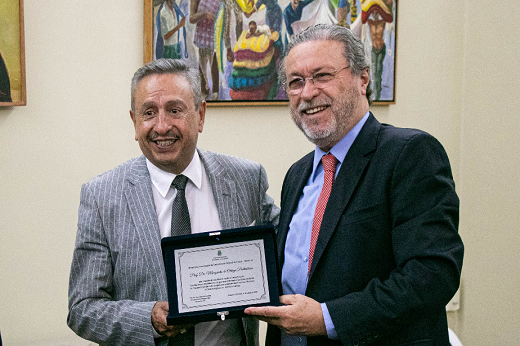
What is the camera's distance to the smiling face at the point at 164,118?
1.94 m

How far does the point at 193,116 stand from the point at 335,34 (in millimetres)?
649

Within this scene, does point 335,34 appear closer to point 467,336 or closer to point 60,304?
point 60,304

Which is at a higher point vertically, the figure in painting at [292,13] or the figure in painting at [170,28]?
the figure in painting at [292,13]

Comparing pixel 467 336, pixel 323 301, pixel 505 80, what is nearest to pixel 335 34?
pixel 323 301

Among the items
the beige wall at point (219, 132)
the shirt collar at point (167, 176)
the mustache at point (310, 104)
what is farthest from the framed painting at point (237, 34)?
the mustache at point (310, 104)

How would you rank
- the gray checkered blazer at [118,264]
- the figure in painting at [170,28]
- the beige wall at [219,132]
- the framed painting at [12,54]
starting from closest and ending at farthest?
the gray checkered blazer at [118,264]
the framed painting at [12,54]
the beige wall at [219,132]
the figure in painting at [170,28]

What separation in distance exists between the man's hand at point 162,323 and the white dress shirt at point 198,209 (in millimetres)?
151

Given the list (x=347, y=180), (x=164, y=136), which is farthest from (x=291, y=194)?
(x=164, y=136)

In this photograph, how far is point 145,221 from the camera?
1.91 meters

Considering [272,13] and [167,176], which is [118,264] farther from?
[272,13]

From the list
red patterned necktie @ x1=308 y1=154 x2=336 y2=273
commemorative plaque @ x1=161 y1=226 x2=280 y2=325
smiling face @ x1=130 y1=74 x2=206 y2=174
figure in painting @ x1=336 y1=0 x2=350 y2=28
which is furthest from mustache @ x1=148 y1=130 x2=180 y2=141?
figure in painting @ x1=336 y1=0 x2=350 y2=28

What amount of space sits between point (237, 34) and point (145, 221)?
164 centimetres

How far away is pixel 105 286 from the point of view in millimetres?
1877

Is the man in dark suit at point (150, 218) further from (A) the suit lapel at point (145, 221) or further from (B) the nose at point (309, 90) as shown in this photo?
(B) the nose at point (309, 90)
